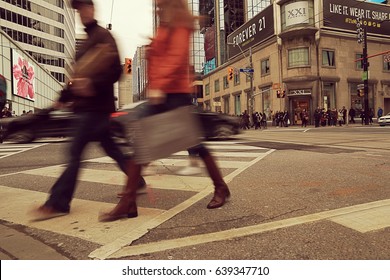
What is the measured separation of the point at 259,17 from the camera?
1435 inches

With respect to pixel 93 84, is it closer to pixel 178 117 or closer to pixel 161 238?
pixel 178 117

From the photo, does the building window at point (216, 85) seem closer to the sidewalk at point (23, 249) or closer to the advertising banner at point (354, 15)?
the advertising banner at point (354, 15)

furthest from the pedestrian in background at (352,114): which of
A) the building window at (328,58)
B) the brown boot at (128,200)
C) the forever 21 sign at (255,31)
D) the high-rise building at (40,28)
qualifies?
the high-rise building at (40,28)

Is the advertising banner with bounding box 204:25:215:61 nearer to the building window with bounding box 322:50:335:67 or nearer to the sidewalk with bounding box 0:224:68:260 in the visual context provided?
the building window with bounding box 322:50:335:67

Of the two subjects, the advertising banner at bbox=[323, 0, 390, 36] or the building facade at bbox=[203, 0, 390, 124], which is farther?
the advertising banner at bbox=[323, 0, 390, 36]

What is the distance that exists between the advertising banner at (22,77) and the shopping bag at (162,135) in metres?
27.9

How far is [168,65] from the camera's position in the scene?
2.53 m

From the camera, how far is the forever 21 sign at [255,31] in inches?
1344

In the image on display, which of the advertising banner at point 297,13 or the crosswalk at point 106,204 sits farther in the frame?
the advertising banner at point 297,13

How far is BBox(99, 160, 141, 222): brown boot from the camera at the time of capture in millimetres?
2609

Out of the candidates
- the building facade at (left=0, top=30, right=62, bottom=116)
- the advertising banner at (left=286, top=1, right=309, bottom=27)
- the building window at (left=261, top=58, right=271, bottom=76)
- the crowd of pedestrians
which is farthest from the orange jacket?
the building window at (left=261, top=58, right=271, bottom=76)

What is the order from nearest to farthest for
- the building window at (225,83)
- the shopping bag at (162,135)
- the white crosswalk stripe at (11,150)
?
the shopping bag at (162,135), the white crosswalk stripe at (11,150), the building window at (225,83)

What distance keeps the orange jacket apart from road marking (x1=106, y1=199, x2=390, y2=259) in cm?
112
